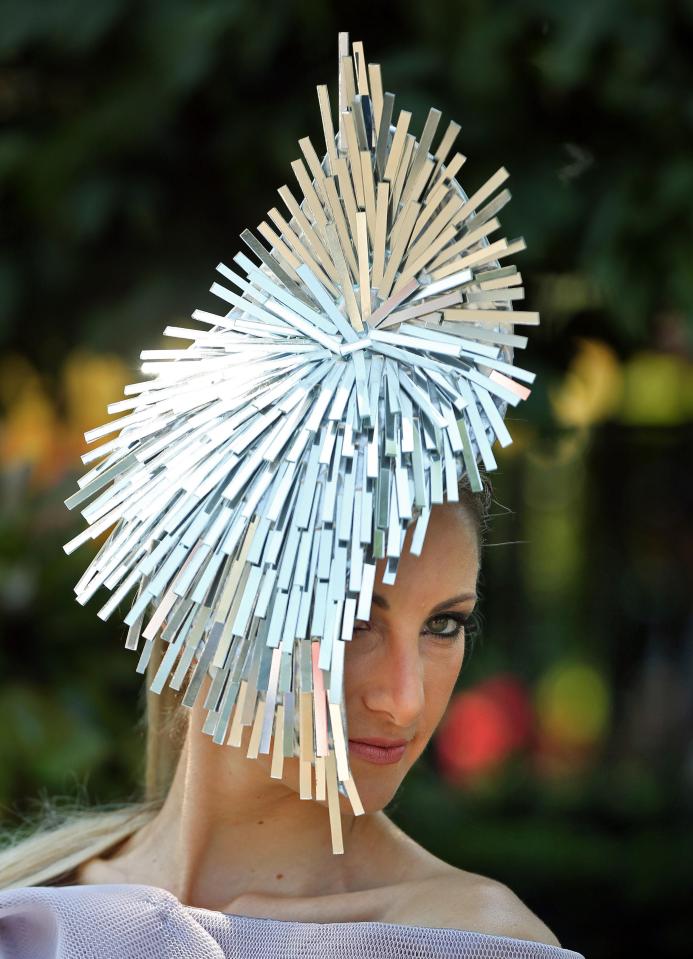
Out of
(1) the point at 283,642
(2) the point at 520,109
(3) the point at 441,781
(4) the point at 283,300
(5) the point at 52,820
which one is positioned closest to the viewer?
(1) the point at 283,642

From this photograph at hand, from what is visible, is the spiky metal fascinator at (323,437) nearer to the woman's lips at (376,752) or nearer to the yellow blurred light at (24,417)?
the woman's lips at (376,752)

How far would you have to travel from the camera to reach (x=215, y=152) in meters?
2.48

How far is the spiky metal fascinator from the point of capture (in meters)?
0.98

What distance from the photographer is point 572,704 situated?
3.91m

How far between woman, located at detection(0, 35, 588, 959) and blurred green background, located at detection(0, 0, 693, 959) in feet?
2.40

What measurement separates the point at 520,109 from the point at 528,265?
291mm

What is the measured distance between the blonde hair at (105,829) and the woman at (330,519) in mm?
235

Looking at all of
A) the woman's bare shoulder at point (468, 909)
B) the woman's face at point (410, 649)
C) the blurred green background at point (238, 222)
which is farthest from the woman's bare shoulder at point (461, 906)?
the blurred green background at point (238, 222)

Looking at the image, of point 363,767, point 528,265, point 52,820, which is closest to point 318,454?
point 363,767

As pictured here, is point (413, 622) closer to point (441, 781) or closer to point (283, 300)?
point (283, 300)

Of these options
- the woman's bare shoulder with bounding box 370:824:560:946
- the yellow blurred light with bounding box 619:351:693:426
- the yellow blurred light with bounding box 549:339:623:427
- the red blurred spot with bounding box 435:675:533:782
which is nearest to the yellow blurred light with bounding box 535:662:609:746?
the red blurred spot with bounding box 435:675:533:782

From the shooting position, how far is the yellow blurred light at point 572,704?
12.6 ft

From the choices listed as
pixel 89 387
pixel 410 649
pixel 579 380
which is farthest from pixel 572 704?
pixel 410 649

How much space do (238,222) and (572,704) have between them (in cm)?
207
